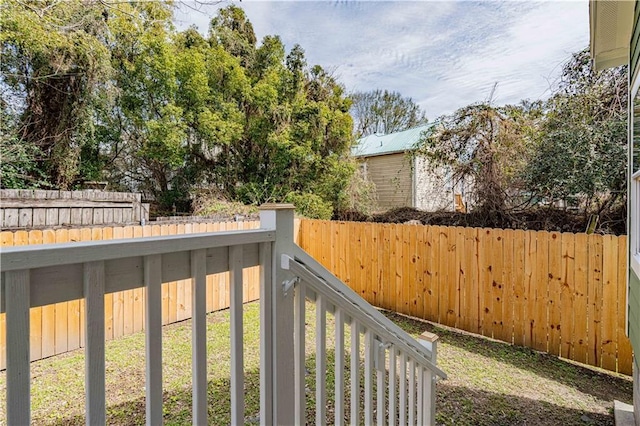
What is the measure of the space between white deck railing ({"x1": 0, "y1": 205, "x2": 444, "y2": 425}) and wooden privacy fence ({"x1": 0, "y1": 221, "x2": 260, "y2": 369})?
2176 millimetres

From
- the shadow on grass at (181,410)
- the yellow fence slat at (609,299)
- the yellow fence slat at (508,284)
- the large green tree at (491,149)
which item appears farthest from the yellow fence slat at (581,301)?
the shadow on grass at (181,410)

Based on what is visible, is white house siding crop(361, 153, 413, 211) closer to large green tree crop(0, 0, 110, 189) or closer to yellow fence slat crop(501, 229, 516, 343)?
yellow fence slat crop(501, 229, 516, 343)

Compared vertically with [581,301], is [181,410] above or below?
below

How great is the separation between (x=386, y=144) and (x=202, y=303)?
11468mm

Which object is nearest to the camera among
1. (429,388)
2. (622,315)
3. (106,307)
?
(429,388)

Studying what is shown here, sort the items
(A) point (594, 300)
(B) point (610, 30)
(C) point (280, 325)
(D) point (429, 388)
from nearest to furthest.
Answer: (C) point (280, 325) < (D) point (429, 388) < (B) point (610, 30) < (A) point (594, 300)

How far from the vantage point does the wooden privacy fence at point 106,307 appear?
11.4 feet

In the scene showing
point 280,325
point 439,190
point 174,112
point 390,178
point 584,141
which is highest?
point 174,112

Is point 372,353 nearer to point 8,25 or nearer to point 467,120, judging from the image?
point 467,120

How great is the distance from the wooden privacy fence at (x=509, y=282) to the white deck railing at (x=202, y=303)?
10.7 ft

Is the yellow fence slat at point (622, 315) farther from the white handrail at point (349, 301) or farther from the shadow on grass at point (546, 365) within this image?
the white handrail at point (349, 301)

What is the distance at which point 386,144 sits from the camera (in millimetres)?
11750

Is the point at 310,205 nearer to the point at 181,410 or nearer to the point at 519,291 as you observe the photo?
the point at 519,291

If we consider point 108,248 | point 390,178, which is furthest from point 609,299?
point 390,178
